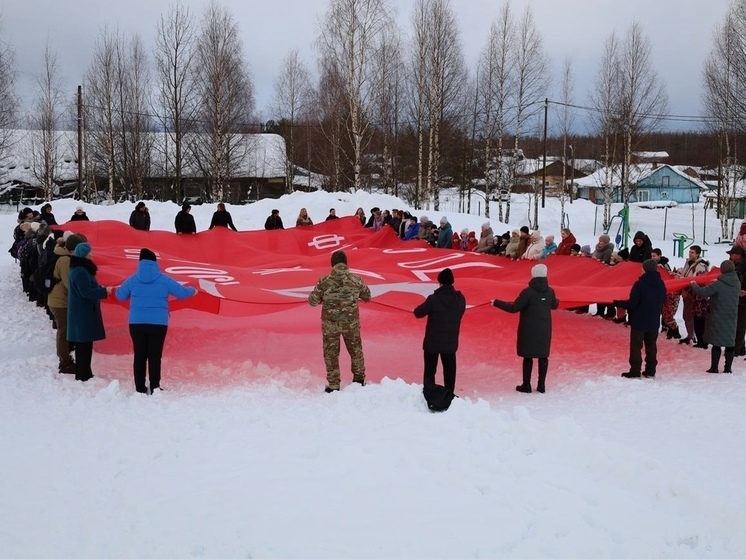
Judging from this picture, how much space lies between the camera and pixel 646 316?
324 inches

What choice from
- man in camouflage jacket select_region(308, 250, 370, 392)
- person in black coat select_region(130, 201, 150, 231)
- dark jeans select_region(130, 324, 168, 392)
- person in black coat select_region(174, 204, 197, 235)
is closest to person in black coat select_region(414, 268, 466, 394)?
man in camouflage jacket select_region(308, 250, 370, 392)

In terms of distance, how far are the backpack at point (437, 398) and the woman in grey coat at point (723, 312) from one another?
3850 mm

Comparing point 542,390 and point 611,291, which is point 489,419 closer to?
point 542,390

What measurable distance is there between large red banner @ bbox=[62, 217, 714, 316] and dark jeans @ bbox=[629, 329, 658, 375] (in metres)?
0.61

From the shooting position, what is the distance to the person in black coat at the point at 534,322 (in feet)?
25.4

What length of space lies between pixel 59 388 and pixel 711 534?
6085mm

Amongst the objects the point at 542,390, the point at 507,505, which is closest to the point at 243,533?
the point at 507,505

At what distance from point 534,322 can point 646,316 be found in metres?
1.51

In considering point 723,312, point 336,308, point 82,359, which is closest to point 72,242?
point 82,359

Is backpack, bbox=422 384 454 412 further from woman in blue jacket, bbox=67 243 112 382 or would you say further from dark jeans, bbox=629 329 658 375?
woman in blue jacket, bbox=67 243 112 382

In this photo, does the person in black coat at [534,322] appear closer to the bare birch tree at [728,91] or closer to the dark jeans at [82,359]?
the dark jeans at [82,359]

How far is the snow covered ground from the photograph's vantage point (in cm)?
412

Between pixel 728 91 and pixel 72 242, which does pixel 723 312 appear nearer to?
pixel 72 242

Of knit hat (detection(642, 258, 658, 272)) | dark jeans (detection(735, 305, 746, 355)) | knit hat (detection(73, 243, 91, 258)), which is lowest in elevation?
dark jeans (detection(735, 305, 746, 355))
